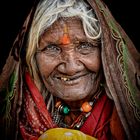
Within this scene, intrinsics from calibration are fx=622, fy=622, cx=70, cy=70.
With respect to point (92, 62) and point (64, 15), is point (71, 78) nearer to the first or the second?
point (92, 62)

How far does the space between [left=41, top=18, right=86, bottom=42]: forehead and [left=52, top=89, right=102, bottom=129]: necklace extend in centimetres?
37

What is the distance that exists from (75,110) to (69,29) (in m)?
0.50

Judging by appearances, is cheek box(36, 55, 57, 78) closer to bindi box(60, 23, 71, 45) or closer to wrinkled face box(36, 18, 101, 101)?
wrinkled face box(36, 18, 101, 101)

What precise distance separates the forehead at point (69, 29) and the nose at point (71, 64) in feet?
0.34

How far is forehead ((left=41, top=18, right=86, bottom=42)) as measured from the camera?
334 centimetres

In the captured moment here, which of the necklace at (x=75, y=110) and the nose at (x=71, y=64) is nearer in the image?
the nose at (x=71, y=64)

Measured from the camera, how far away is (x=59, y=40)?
3.35 m

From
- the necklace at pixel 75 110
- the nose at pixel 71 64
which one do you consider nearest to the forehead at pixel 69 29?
A: the nose at pixel 71 64

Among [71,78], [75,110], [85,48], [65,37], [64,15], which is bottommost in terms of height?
[75,110]

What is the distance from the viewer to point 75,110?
3.55m

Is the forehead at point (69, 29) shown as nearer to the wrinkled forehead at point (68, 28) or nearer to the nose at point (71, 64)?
the wrinkled forehead at point (68, 28)

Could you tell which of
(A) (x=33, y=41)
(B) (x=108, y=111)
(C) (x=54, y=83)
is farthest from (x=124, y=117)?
(A) (x=33, y=41)

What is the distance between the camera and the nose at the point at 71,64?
3.36 metres

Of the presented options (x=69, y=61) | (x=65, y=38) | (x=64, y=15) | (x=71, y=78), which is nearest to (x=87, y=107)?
(x=71, y=78)
